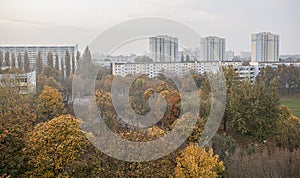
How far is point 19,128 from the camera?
18.0ft

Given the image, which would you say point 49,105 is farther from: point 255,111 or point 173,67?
point 173,67

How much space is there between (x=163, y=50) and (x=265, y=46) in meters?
29.5

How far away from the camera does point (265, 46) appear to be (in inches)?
1550

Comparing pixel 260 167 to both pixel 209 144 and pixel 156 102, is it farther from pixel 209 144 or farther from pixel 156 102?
pixel 156 102

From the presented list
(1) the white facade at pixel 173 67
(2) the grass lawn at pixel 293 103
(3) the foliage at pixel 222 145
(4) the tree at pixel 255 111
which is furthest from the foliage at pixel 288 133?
(2) the grass lawn at pixel 293 103

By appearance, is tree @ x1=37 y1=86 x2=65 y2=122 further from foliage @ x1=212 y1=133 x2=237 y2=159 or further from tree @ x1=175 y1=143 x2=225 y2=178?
tree @ x1=175 y1=143 x2=225 y2=178

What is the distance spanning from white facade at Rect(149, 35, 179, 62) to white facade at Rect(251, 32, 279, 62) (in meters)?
26.6

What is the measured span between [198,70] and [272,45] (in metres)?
24.6

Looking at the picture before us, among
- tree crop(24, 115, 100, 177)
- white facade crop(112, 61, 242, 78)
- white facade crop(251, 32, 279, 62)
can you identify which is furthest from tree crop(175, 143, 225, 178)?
white facade crop(251, 32, 279, 62)

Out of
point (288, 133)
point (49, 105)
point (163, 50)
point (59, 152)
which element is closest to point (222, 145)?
point (288, 133)

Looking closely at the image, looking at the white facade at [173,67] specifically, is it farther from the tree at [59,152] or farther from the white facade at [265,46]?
the white facade at [265,46]

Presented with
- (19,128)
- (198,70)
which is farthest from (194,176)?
(198,70)

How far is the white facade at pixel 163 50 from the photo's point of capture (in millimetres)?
11358

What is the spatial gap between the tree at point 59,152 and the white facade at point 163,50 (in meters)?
5.93
